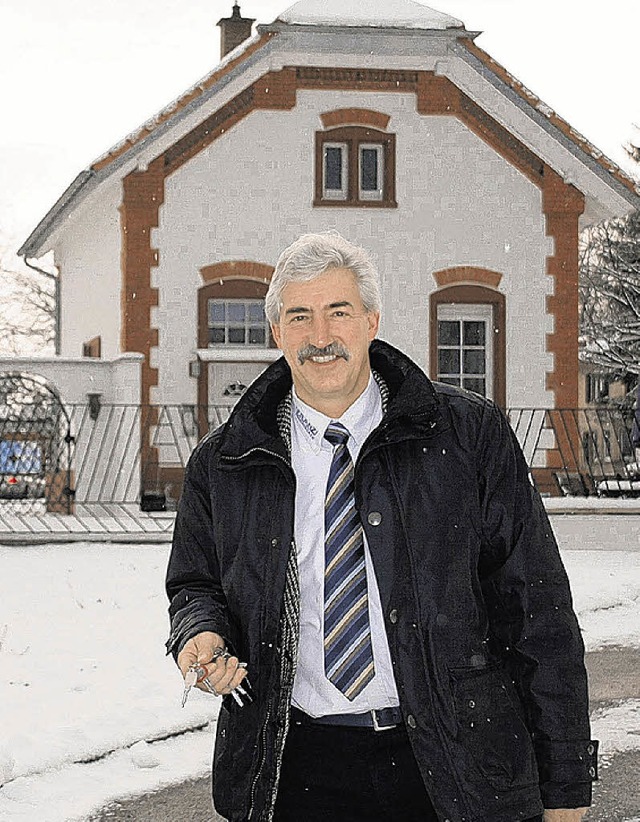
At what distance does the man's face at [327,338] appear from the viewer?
3006 millimetres

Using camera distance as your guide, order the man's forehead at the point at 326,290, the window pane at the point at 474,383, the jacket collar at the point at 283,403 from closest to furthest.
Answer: the jacket collar at the point at 283,403 < the man's forehead at the point at 326,290 < the window pane at the point at 474,383

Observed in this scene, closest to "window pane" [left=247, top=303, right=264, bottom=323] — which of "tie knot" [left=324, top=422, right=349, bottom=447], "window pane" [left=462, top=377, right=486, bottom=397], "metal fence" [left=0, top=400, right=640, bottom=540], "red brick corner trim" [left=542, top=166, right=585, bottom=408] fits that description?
"metal fence" [left=0, top=400, right=640, bottom=540]

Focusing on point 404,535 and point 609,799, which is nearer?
point 404,535

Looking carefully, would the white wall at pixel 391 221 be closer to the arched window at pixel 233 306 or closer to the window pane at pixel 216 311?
the arched window at pixel 233 306

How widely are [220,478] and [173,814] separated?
282 cm

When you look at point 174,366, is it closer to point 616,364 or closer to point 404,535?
point 404,535

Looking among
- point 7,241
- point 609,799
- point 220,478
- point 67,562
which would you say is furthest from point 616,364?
point 7,241

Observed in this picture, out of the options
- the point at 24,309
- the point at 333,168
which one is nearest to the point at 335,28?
the point at 333,168

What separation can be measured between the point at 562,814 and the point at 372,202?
49.2 feet

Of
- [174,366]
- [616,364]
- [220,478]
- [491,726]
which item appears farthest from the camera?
[616,364]

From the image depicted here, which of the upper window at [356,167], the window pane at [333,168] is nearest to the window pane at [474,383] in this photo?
the upper window at [356,167]

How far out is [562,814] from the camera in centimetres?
282

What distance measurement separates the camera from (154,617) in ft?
32.0

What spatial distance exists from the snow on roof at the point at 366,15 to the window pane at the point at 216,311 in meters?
3.70
